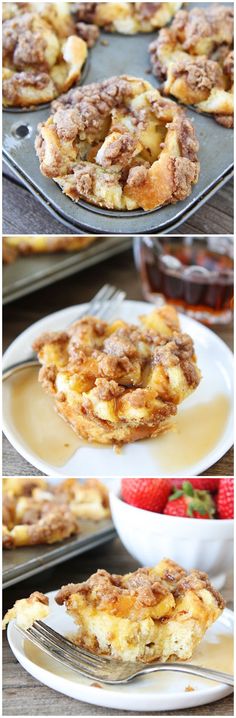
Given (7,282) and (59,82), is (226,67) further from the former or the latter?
(7,282)

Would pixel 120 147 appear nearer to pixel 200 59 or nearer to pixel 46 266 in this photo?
pixel 200 59

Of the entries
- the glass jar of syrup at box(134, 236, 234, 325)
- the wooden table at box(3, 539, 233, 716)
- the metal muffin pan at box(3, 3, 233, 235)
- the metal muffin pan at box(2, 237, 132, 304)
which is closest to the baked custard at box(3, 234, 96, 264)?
the metal muffin pan at box(2, 237, 132, 304)

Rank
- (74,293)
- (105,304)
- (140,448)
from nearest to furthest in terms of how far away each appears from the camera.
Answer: (140,448) → (105,304) → (74,293)

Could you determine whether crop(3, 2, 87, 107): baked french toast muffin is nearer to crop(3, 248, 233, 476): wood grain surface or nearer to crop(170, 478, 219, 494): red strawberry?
crop(3, 248, 233, 476): wood grain surface

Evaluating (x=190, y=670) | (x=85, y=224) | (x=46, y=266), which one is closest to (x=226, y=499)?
(x=190, y=670)

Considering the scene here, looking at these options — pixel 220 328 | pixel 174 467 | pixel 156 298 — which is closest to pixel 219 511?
pixel 174 467
